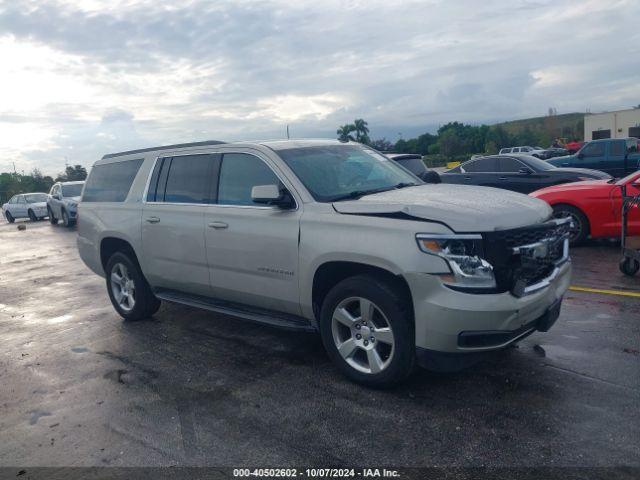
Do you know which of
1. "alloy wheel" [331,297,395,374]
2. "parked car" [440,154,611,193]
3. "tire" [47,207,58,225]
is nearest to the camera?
"alloy wheel" [331,297,395,374]

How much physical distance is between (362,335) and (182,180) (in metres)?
2.71

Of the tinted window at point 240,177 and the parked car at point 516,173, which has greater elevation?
the tinted window at point 240,177

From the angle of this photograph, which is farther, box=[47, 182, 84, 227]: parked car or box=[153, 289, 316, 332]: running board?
box=[47, 182, 84, 227]: parked car

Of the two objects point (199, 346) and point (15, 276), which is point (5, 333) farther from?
point (15, 276)

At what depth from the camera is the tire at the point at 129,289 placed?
659 cm

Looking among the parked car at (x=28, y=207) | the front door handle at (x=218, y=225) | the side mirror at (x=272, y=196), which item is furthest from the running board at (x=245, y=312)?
the parked car at (x=28, y=207)

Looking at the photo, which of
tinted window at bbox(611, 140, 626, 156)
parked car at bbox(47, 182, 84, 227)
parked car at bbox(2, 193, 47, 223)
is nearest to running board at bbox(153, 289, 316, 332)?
parked car at bbox(47, 182, 84, 227)

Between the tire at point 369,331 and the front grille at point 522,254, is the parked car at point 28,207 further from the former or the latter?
the front grille at point 522,254

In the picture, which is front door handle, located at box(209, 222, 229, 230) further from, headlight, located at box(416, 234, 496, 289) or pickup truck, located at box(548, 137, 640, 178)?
pickup truck, located at box(548, 137, 640, 178)

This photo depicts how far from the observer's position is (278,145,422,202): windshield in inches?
194

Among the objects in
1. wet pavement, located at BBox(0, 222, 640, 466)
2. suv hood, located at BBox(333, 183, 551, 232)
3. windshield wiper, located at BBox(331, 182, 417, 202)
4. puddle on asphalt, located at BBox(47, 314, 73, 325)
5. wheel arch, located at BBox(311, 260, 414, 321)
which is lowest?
puddle on asphalt, located at BBox(47, 314, 73, 325)

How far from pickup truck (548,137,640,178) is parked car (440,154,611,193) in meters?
6.08

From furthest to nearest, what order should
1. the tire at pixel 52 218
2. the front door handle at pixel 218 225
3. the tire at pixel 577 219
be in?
the tire at pixel 52 218
the tire at pixel 577 219
the front door handle at pixel 218 225

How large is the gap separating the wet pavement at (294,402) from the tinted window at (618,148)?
48.1 ft
